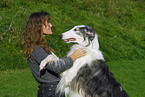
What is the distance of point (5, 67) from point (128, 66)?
455cm

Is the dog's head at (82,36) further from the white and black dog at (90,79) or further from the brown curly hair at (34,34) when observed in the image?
the brown curly hair at (34,34)

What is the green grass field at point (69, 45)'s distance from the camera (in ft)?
22.7

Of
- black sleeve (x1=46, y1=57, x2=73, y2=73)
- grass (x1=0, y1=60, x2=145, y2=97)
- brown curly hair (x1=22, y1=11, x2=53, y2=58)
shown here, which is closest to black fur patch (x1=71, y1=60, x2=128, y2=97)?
black sleeve (x1=46, y1=57, x2=73, y2=73)

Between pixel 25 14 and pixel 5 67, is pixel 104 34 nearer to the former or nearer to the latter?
pixel 25 14

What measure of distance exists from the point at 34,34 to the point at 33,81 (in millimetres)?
4334

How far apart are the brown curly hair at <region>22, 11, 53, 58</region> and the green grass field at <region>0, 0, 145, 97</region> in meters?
3.15

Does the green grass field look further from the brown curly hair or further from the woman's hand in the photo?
the brown curly hair

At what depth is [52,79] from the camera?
2.83 meters

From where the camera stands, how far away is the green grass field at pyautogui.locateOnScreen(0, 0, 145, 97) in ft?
22.7

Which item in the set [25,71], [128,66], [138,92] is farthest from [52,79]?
[128,66]

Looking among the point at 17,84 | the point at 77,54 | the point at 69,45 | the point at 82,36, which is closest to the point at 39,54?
the point at 77,54

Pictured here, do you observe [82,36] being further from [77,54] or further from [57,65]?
[57,65]

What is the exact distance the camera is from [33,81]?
22.8 feet

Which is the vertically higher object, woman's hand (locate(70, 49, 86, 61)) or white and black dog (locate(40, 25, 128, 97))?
woman's hand (locate(70, 49, 86, 61))
